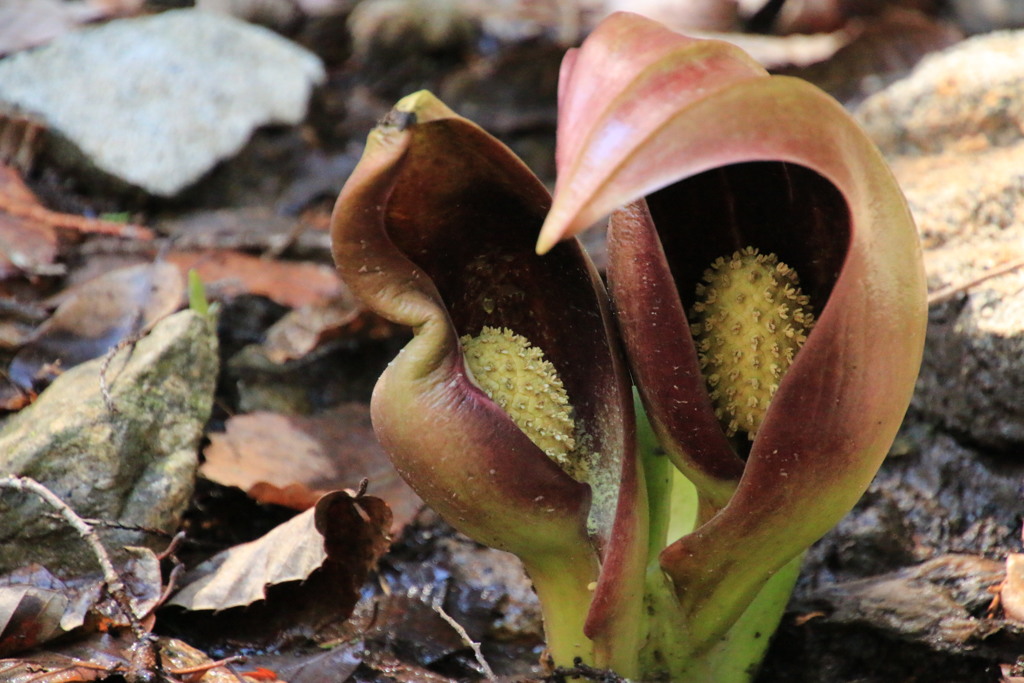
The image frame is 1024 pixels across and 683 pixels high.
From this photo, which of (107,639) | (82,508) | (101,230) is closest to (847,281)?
(107,639)

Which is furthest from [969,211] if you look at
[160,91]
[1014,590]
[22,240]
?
[160,91]

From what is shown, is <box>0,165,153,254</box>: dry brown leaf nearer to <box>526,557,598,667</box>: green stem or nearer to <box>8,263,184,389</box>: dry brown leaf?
<box>8,263,184,389</box>: dry brown leaf

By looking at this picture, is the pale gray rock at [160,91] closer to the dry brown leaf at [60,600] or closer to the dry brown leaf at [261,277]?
Result: the dry brown leaf at [261,277]

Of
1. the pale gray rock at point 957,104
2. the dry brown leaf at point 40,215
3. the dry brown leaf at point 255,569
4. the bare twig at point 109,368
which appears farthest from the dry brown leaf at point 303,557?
the pale gray rock at point 957,104

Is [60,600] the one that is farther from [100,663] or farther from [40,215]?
[40,215]

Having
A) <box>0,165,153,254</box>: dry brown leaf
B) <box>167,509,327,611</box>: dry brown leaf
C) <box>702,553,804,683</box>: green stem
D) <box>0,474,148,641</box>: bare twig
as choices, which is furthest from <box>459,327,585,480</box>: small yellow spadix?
<box>0,165,153,254</box>: dry brown leaf

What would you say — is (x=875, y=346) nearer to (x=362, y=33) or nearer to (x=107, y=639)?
(x=107, y=639)
